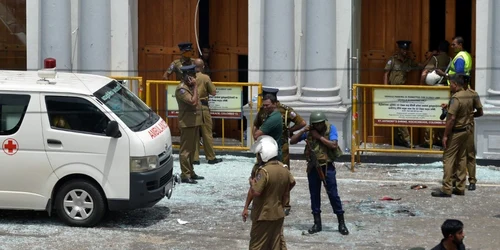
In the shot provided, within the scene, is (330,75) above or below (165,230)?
above

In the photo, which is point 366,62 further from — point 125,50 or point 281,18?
point 125,50

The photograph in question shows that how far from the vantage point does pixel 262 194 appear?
38.8 feet

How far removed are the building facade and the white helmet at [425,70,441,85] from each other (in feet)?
2.07

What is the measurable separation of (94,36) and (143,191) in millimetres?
5544

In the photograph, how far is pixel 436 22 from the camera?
1945 cm

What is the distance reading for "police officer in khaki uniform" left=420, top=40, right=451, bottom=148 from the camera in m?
18.6

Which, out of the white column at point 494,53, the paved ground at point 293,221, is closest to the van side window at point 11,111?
the paved ground at point 293,221

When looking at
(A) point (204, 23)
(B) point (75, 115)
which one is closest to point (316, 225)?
(B) point (75, 115)

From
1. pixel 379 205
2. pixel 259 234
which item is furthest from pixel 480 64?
pixel 259 234

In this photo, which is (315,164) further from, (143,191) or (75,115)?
(75,115)

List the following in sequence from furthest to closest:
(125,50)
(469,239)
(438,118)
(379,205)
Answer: (125,50), (438,118), (379,205), (469,239)

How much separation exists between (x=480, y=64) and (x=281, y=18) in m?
3.12

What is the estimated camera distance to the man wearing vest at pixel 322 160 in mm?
13891

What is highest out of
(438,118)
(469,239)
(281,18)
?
(281,18)
